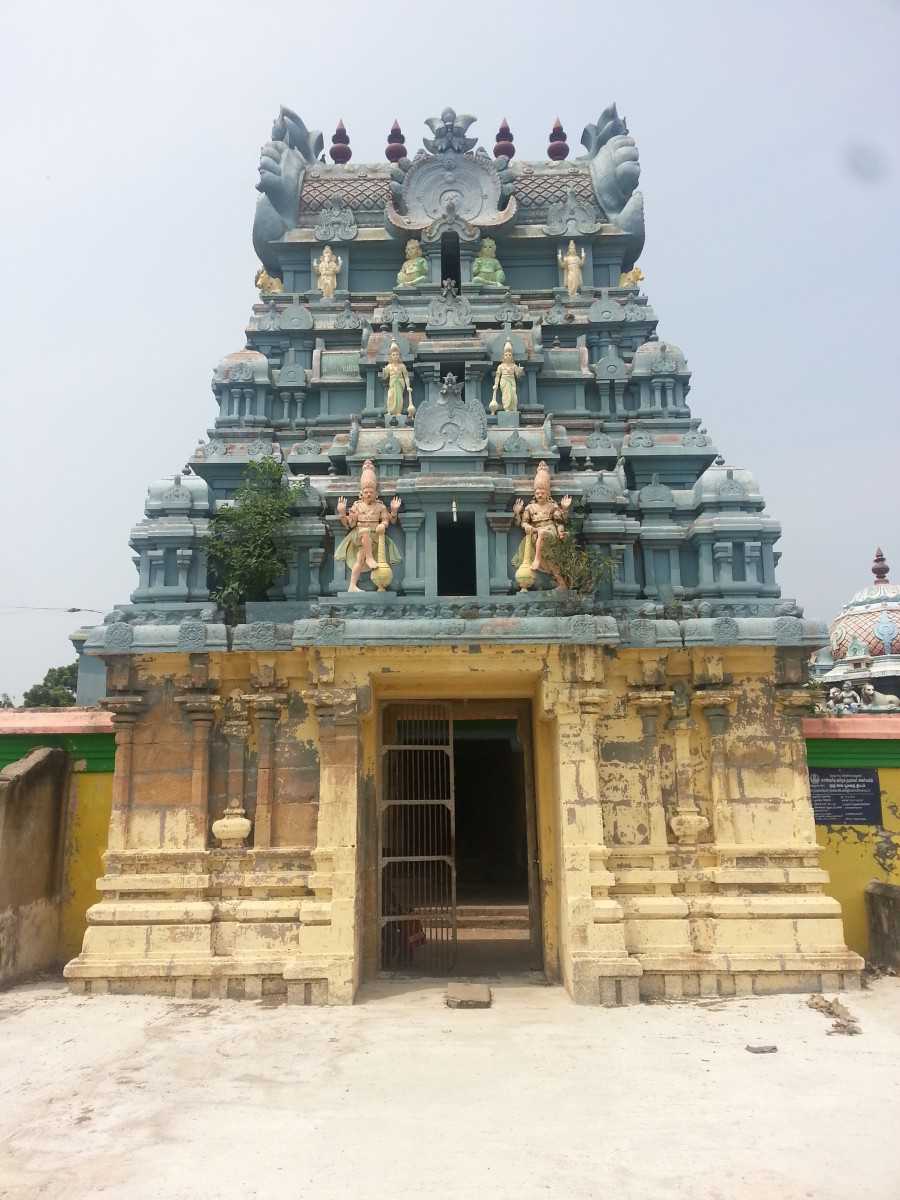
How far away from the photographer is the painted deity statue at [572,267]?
57.5ft

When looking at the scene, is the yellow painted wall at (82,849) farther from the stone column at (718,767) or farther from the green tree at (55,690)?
the green tree at (55,690)

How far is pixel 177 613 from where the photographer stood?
12.5 m

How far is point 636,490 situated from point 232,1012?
958 centimetres

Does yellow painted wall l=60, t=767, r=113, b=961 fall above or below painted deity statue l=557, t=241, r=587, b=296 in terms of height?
below

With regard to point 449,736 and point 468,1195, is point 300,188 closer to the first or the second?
point 449,736

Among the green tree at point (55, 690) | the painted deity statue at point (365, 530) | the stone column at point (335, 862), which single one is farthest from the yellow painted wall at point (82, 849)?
the green tree at point (55, 690)

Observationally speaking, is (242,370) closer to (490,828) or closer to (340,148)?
(340,148)

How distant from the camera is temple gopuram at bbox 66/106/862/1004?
36.9 ft

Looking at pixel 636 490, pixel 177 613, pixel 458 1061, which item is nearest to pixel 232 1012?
pixel 458 1061

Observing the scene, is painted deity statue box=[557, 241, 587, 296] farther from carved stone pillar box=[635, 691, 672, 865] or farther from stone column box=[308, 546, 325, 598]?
carved stone pillar box=[635, 691, 672, 865]

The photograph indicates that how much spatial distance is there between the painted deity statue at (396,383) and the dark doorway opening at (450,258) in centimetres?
335

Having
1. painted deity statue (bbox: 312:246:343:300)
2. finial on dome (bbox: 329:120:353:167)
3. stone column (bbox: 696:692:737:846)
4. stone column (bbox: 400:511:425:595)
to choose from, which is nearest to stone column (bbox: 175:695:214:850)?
stone column (bbox: 400:511:425:595)

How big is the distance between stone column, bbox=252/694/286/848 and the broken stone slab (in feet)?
9.84

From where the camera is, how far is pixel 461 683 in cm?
1261
